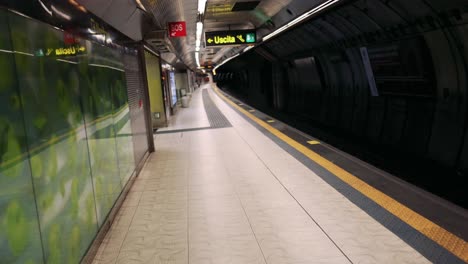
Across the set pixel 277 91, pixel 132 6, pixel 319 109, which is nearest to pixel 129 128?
pixel 132 6

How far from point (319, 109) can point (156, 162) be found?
29.1ft

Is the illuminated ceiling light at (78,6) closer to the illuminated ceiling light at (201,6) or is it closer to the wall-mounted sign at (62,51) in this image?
the wall-mounted sign at (62,51)

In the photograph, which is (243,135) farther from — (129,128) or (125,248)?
(125,248)

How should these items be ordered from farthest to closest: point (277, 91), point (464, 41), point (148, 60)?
point (277, 91) < point (148, 60) < point (464, 41)

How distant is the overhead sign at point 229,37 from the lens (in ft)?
37.6

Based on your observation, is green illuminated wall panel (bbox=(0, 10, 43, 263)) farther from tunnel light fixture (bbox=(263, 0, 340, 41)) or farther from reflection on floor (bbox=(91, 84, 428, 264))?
tunnel light fixture (bbox=(263, 0, 340, 41))

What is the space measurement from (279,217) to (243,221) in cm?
41

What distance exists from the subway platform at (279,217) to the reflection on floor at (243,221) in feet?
0.03

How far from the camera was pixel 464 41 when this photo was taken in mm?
5410

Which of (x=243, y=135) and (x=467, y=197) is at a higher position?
(x=243, y=135)

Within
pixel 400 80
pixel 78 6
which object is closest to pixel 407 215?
pixel 78 6

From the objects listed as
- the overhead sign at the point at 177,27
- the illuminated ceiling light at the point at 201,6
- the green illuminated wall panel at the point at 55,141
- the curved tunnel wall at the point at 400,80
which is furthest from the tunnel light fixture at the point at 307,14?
the green illuminated wall panel at the point at 55,141

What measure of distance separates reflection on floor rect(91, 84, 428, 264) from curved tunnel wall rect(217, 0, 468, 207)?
2.59 metres

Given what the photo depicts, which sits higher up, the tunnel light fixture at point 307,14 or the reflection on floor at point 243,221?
the tunnel light fixture at point 307,14
